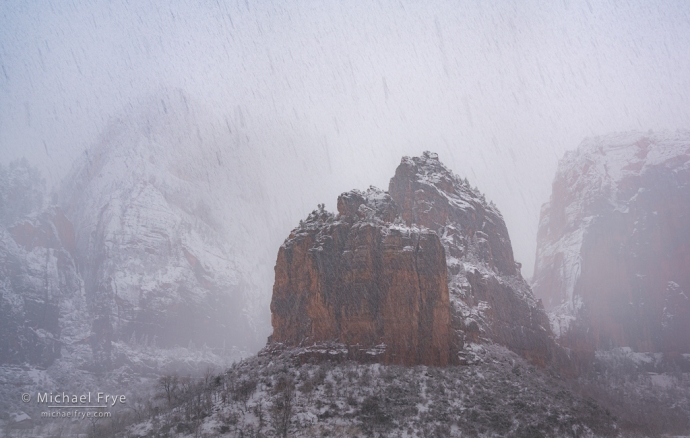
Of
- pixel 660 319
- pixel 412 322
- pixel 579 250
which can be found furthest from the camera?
pixel 579 250

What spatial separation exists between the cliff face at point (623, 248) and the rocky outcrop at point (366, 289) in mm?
60153

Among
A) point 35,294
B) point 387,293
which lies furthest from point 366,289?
point 35,294

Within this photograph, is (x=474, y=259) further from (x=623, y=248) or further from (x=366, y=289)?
(x=623, y=248)

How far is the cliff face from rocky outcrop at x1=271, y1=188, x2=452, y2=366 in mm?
60153

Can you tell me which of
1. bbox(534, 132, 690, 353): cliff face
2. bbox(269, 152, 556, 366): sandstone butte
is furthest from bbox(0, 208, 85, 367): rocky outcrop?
bbox(534, 132, 690, 353): cliff face

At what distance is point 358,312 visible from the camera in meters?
59.8

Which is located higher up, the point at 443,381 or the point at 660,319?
the point at 660,319

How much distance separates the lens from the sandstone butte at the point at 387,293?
58.3m

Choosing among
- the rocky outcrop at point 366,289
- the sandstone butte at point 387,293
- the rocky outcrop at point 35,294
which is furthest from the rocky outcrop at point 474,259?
the rocky outcrop at point 35,294

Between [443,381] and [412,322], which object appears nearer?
[443,381]

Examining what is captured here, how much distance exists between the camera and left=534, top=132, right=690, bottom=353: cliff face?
123 meters

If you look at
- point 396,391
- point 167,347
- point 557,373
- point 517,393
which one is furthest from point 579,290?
point 167,347

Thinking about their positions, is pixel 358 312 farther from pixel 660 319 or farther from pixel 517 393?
pixel 660 319

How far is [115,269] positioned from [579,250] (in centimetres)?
16392
